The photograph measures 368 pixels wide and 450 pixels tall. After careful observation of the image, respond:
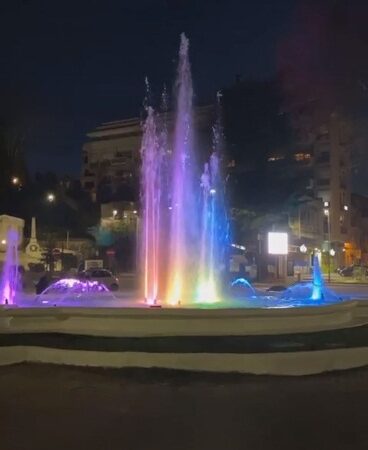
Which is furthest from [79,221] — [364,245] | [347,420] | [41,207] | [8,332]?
[347,420]

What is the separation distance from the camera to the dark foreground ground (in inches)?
268

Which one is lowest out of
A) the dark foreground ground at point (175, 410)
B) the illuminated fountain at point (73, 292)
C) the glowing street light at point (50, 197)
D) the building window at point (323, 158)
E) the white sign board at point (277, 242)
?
the dark foreground ground at point (175, 410)

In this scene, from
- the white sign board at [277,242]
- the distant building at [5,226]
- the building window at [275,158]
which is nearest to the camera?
the white sign board at [277,242]

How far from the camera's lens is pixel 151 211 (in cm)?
2364

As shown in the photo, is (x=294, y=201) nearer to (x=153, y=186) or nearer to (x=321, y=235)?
(x=321, y=235)

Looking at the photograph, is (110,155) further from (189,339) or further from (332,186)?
(189,339)

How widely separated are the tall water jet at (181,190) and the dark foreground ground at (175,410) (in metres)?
10.1

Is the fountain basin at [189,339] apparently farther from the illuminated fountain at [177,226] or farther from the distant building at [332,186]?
the distant building at [332,186]

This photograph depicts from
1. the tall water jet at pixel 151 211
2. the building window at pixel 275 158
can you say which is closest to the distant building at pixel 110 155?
the building window at pixel 275 158

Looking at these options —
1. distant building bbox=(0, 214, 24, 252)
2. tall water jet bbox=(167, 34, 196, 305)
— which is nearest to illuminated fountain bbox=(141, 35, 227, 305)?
tall water jet bbox=(167, 34, 196, 305)

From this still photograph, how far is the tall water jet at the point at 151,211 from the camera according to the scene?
21156mm

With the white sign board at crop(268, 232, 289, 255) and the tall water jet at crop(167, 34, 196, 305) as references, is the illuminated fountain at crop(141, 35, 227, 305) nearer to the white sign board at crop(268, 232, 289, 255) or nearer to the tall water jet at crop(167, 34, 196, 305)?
the tall water jet at crop(167, 34, 196, 305)

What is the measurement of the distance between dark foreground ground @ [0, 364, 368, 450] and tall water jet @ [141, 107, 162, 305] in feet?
32.3

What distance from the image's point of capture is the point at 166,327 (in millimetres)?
12117
